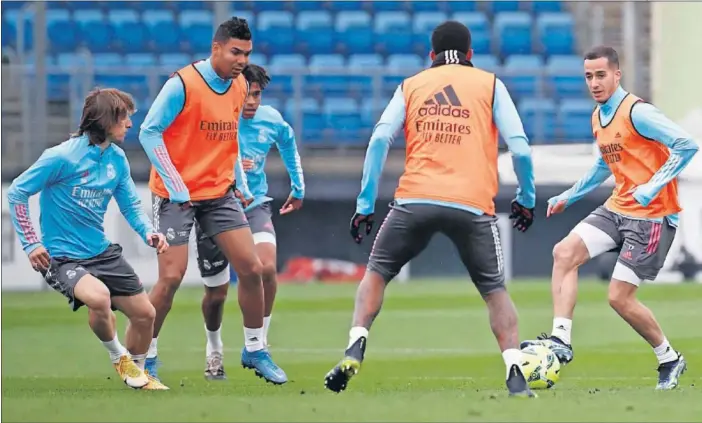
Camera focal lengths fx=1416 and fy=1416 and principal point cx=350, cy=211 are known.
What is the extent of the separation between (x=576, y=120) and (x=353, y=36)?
450cm

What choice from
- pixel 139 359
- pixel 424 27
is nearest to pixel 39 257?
pixel 139 359

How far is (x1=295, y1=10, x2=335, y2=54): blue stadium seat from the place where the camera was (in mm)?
26047

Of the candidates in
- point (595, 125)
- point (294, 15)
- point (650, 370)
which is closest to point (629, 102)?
point (595, 125)

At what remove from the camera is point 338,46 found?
85.1ft

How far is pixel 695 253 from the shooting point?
22.4 meters

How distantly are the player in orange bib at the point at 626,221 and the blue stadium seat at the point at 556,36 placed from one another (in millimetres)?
17860

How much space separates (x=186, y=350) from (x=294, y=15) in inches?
594

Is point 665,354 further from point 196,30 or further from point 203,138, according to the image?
point 196,30

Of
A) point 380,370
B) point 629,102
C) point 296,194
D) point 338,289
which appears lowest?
point 338,289

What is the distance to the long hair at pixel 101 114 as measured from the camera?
8.24 meters

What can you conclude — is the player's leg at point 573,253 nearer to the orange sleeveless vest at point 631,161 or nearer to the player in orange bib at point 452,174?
the orange sleeveless vest at point 631,161

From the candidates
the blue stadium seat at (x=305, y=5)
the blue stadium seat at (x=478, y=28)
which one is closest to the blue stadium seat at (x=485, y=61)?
the blue stadium seat at (x=478, y=28)

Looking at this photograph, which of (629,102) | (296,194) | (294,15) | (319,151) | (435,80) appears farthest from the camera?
(294,15)

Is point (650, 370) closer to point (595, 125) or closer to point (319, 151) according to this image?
point (595, 125)
